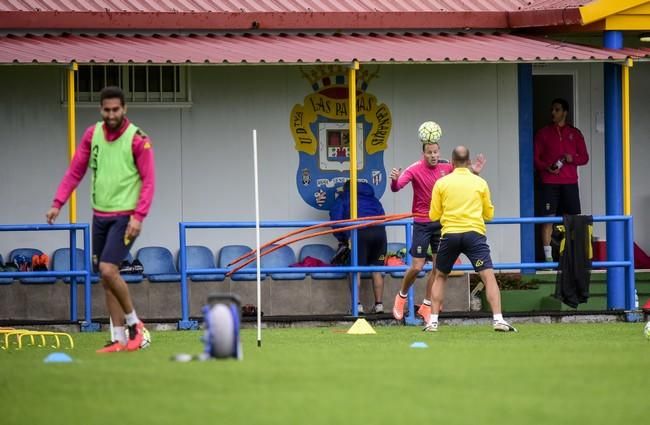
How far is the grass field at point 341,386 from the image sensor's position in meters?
8.96

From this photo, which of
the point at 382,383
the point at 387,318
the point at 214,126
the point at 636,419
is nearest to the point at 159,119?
the point at 214,126

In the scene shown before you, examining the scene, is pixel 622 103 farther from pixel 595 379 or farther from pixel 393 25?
pixel 595 379

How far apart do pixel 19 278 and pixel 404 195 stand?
5.18 meters

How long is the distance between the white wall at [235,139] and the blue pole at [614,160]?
2.01m

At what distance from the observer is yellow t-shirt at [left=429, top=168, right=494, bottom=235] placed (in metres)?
15.2

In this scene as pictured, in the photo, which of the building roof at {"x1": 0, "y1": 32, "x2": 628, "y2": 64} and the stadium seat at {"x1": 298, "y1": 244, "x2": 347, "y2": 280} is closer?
the building roof at {"x1": 0, "y1": 32, "x2": 628, "y2": 64}

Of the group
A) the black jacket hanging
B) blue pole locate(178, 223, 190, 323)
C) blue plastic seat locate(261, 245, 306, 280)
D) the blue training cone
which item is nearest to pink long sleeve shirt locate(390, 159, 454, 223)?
the black jacket hanging

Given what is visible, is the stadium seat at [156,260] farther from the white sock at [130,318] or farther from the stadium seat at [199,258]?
the white sock at [130,318]

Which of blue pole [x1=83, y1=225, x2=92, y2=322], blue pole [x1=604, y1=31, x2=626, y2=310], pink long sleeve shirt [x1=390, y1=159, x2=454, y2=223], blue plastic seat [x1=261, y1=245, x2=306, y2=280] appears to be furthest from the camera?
blue plastic seat [x1=261, y1=245, x2=306, y2=280]

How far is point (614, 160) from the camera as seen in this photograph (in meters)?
18.5

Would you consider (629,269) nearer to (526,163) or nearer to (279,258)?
(526,163)

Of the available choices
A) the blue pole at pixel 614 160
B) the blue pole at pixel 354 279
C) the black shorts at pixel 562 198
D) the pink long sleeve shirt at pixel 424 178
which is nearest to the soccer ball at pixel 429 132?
the pink long sleeve shirt at pixel 424 178

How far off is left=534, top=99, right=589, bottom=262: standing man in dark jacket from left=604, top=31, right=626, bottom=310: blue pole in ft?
4.75

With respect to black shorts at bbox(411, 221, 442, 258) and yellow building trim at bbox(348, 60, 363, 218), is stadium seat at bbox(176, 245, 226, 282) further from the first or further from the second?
black shorts at bbox(411, 221, 442, 258)
